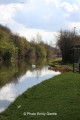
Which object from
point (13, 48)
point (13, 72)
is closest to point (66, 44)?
point (13, 72)

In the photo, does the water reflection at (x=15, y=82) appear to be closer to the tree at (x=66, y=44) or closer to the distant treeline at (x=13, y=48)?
the tree at (x=66, y=44)

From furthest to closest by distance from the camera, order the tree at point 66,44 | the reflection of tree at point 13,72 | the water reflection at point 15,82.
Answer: the tree at point 66,44 → the reflection of tree at point 13,72 → the water reflection at point 15,82

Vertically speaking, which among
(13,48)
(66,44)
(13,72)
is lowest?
(13,72)

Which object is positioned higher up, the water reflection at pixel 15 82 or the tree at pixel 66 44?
the tree at pixel 66 44

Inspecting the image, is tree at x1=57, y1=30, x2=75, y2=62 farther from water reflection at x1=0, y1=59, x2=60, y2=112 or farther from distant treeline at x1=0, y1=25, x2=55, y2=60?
distant treeline at x1=0, y1=25, x2=55, y2=60

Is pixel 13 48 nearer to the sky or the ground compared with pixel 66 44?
nearer to the ground

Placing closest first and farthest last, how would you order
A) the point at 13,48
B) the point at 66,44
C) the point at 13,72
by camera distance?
the point at 13,72 → the point at 66,44 → the point at 13,48

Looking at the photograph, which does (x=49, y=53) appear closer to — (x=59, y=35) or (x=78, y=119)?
(x=59, y=35)

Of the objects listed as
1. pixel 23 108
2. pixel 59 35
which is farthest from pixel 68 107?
pixel 59 35

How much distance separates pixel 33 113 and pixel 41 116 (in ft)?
1.62

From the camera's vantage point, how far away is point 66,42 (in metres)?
39.0

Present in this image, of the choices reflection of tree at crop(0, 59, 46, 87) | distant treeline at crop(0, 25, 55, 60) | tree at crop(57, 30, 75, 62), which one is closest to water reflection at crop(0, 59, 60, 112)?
reflection of tree at crop(0, 59, 46, 87)

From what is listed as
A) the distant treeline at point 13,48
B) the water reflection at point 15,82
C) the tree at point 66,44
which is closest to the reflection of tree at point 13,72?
the water reflection at point 15,82

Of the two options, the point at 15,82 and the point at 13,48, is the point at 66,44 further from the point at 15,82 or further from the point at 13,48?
the point at 13,48
